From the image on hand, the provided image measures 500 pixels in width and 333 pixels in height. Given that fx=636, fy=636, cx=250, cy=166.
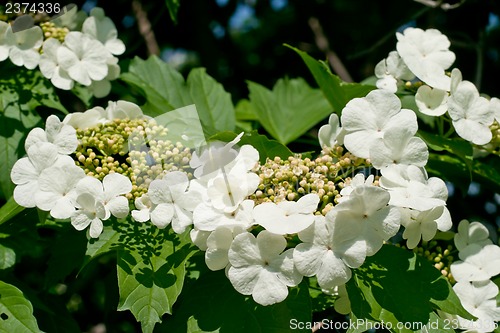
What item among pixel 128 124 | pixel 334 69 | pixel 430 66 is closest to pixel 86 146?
pixel 128 124

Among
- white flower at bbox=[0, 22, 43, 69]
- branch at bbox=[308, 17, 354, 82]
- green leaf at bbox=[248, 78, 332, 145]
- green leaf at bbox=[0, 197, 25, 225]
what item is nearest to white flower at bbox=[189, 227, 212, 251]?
green leaf at bbox=[0, 197, 25, 225]

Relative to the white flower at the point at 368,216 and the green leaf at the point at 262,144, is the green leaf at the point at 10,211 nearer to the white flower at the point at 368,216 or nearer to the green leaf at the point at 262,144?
the green leaf at the point at 262,144

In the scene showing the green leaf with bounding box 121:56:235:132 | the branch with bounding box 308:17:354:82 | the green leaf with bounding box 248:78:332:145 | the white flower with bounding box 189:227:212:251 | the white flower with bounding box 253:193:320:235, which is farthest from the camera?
the branch with bounding box 308:17:354:82

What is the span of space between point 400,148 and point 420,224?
0.20 m

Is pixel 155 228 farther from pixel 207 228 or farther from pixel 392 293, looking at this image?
pixel 392 293

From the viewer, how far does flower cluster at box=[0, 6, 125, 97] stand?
6.62ft

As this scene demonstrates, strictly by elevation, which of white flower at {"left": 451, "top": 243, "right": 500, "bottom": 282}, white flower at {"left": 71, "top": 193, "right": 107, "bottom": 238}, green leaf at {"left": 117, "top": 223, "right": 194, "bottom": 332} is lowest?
white flower at {"left": 451, "top": 243, "right": 500, "bottom": 282}

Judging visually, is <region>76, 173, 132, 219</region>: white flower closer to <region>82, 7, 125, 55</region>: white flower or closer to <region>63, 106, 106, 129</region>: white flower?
<region>63, 106, 106, 129</region>: white flower

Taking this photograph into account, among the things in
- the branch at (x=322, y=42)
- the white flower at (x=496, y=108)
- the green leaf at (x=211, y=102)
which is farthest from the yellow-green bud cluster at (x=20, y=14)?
the branch at (x=322, y=42)

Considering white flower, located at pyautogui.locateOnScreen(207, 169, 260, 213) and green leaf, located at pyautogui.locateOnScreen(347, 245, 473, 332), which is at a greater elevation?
white flower, located at pyautogui.locateOnScreen(207, 169, 260, 213)

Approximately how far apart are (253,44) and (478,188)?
334 centimetres

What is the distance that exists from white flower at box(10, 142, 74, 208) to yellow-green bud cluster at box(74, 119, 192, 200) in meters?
0.06

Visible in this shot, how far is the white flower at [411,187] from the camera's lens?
1474mm

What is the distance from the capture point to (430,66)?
6.32ft
